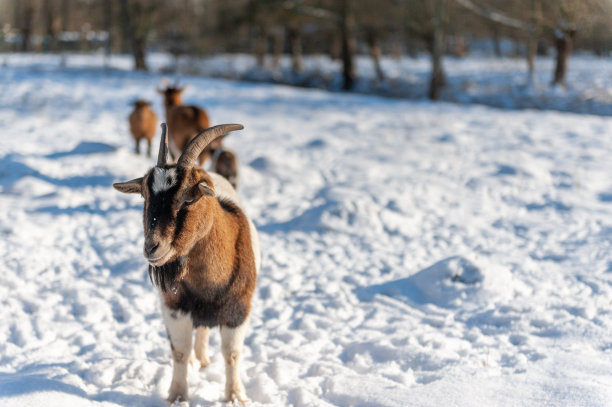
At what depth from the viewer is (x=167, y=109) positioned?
32.7ft

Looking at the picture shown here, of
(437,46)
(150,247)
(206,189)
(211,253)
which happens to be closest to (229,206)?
(211,253)

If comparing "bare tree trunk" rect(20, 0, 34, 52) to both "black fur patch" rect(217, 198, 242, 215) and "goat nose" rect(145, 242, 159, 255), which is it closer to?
"black fur patch" rect(217, 198, 242, 215)

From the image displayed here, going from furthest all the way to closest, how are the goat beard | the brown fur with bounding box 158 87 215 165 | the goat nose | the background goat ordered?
the brown fur with bounding box 158 87 215 165 < the background goat < the goat beard < the goat nose

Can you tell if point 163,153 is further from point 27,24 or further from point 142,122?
point 27,24

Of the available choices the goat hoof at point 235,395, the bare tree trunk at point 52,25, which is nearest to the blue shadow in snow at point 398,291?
the goat hoof at point 235,395

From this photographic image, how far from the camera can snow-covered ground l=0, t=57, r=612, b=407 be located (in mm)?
3807

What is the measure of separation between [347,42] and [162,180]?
19.3 metres

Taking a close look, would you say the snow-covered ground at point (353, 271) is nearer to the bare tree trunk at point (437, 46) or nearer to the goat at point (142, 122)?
the goat at point (142, 122)

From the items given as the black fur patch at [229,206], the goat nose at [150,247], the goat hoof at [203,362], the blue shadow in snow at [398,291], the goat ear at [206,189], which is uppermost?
the goat ear at [206,189]

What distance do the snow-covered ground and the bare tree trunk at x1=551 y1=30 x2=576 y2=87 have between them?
8.14m

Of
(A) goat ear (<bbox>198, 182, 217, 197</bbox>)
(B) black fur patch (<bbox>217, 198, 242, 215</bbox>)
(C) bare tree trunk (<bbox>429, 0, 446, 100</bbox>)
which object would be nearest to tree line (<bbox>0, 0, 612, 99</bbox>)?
(C) bare tree trunk (<bbox>429, 0, 446, 100</bbox>)

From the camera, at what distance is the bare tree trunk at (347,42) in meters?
20.2

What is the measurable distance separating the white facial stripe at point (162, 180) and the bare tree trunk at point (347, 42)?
1872cm

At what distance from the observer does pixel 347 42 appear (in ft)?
69.1
